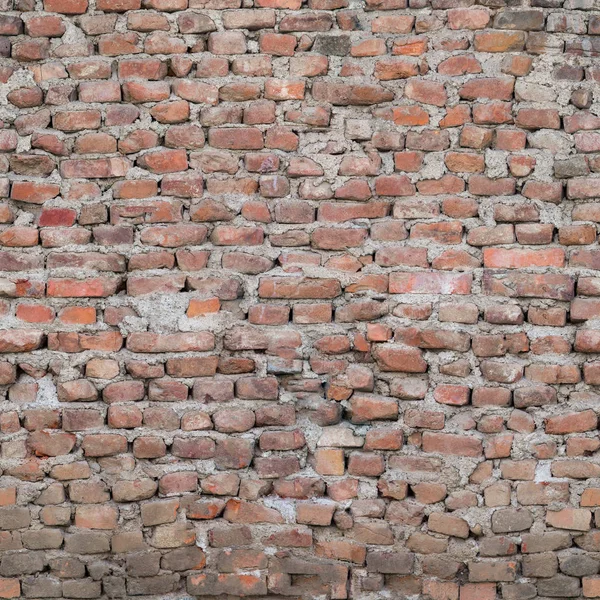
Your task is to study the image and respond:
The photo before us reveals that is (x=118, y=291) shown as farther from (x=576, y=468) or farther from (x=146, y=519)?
(x=576, y=468)

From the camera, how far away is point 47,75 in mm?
2412

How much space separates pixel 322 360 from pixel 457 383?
39cm

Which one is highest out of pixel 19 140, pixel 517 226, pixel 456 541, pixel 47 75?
pixel 47 75

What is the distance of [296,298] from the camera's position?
7.83 feet

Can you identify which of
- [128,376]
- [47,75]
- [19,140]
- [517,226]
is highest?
[47,75]

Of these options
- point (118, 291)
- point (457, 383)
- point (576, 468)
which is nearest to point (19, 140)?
point (118, 291)

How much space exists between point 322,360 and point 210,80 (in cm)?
88

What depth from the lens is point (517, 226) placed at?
2.36m

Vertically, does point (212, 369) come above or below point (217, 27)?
below

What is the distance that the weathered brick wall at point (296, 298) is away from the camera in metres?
2.36

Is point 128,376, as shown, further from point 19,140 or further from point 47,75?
point 47,75

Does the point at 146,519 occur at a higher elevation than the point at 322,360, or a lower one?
lower

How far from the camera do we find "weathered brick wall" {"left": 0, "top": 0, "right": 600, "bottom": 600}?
2363mm

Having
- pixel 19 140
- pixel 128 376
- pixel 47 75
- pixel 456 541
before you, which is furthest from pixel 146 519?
pixel 47 75
